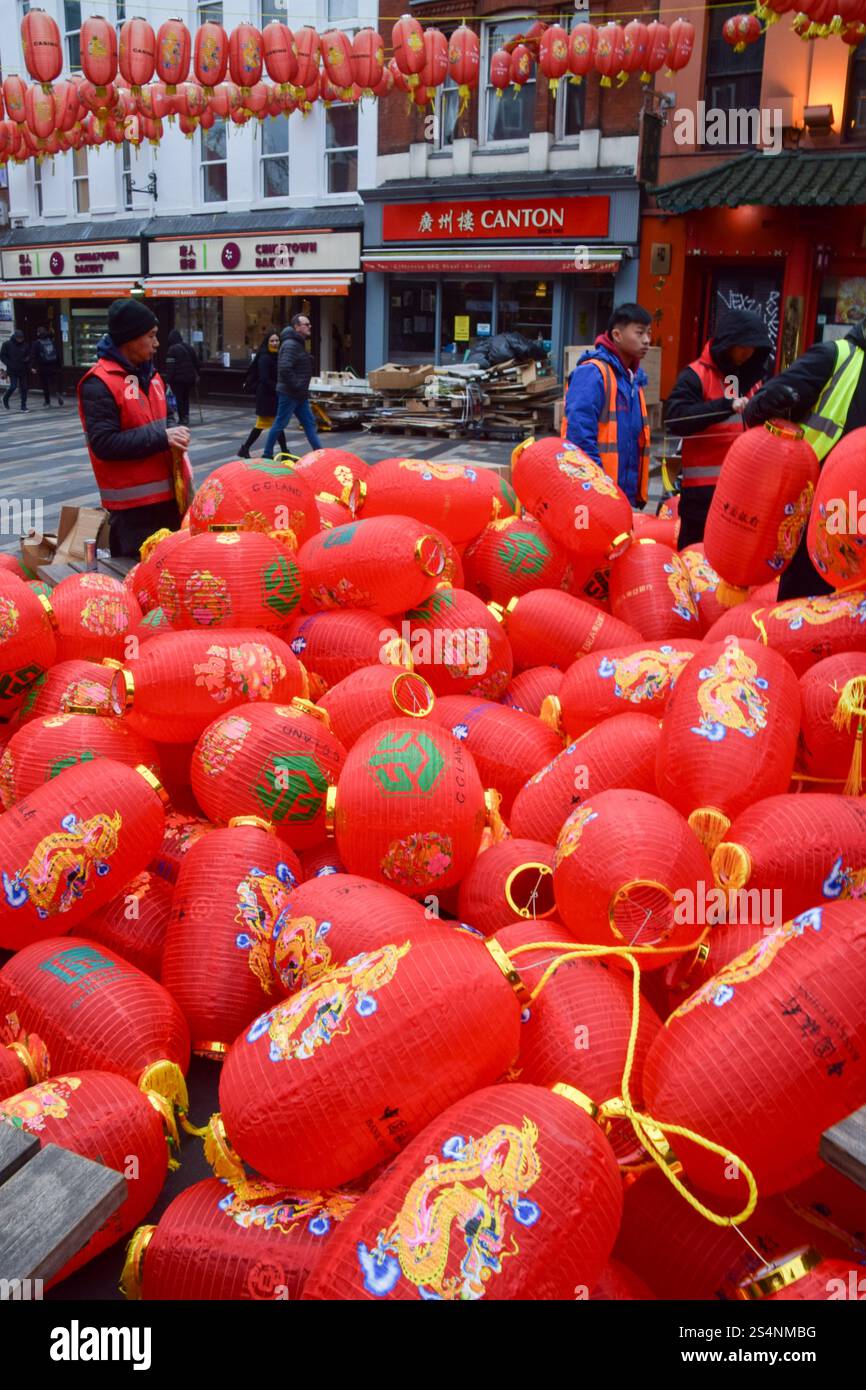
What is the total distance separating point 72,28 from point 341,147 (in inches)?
311

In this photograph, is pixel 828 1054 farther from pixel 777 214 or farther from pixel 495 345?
pixel 495 345

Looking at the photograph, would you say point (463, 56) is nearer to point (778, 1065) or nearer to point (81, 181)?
point (778, 1065)

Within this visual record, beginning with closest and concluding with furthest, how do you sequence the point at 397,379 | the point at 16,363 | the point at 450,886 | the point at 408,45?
the point at 450,886 → the point at 408,45 → the point at 397,379 → the point at 16,363

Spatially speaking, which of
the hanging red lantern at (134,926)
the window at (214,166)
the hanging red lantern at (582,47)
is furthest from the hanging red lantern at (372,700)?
the window at (214,166)

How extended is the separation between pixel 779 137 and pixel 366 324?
7.93 m

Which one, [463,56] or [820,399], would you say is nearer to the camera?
[820,399]

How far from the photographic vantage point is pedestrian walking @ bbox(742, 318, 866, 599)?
3279mm

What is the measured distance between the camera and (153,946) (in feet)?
8.56

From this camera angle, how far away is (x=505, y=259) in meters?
16.8

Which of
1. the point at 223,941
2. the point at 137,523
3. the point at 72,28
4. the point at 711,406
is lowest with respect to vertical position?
the point at 223,941

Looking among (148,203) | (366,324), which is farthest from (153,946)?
(148,203)

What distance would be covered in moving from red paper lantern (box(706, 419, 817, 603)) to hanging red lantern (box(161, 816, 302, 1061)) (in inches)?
71.2

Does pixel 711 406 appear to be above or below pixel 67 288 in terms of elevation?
below

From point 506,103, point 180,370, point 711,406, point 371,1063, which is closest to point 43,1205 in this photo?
point 371,1063
